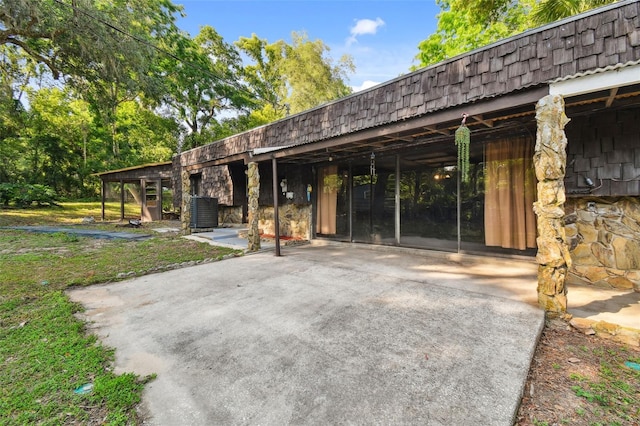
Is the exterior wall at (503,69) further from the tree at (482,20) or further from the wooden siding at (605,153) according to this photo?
the tree at (482,20)

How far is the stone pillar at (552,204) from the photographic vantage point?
2.79 metres

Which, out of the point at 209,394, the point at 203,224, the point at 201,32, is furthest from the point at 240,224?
the point at 201,32

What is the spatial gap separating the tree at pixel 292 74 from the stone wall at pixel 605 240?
61.9 feet

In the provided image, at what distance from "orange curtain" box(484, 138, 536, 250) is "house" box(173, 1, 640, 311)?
18 mm

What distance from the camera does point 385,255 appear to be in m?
5.96

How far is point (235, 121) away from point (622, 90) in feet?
71.9

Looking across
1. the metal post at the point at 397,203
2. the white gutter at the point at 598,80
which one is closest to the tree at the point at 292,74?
the metal post at the point at 397,203

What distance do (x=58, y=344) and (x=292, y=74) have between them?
2262 cm

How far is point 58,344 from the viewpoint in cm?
241

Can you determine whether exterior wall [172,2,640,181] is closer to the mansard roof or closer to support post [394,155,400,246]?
the mansard roof

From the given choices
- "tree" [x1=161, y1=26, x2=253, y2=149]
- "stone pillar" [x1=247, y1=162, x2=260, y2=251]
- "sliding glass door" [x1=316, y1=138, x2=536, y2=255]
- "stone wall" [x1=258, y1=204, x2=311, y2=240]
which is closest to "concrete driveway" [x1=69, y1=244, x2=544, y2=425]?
"sliding glass door" [x1=316, y1=138, x2=536, y2=255]

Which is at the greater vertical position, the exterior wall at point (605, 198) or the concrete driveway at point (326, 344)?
the exterior wall at point (605, 198)

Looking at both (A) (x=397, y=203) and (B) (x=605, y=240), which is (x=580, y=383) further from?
(A) (x=397, y=203)

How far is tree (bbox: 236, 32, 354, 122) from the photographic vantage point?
20.8 meters
